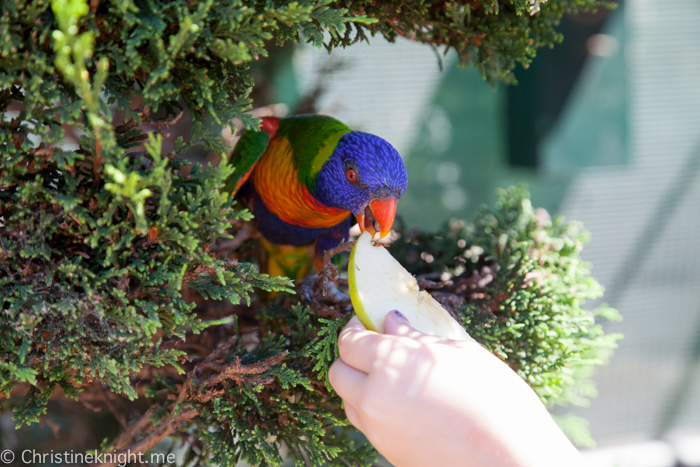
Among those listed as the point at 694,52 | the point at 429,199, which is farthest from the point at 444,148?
the point at 694,52

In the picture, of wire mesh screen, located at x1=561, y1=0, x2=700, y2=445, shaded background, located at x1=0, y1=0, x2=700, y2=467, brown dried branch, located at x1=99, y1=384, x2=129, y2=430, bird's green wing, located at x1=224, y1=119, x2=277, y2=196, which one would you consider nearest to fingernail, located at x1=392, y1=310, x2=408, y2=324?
bird's green wing, located at x1=224, y1=119, x2=277, y2=196

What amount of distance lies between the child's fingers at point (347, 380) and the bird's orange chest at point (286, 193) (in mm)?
456

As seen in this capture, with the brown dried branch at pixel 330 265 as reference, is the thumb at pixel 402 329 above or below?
above

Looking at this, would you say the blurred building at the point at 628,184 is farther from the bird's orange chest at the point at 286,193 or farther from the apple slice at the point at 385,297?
the apple slice at the point at 385,297

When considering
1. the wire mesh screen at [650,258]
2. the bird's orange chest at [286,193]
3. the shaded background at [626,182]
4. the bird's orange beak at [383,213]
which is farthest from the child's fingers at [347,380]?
the wire mesh screen at [650,258]

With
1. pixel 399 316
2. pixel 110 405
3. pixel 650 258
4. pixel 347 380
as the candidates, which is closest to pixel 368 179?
pixel 399 316

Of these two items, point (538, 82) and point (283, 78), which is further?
point (283, 78)

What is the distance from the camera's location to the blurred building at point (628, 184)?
255cm

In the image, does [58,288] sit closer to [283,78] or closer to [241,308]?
[241,308]

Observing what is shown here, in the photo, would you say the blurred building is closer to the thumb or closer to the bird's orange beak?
the bird's orange beak

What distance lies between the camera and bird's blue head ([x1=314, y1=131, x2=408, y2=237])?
0.85 meters

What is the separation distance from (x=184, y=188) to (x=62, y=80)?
7.6 inches

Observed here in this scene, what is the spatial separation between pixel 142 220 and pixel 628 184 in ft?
9.36

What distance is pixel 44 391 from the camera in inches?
26.6
